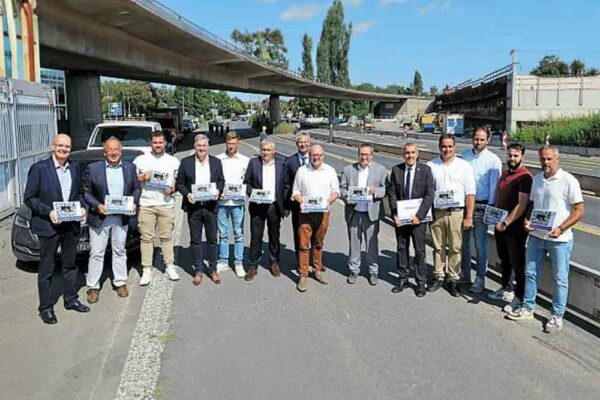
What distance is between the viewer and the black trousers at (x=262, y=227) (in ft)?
26.3

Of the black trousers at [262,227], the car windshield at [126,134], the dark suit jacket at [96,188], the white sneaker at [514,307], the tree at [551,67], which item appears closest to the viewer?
the white sneaker at [514,307]

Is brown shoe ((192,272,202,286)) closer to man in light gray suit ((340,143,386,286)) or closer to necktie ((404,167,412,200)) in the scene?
man in light gray suit ((340,143,386,286))

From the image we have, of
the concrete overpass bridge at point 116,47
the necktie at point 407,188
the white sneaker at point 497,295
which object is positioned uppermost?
the concrete overpass bridge at point 116,47

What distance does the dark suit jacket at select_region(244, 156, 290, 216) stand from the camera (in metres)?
7.89

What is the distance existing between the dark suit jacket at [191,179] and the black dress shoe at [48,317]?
7.15ft

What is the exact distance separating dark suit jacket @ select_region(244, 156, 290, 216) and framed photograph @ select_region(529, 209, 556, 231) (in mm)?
3303

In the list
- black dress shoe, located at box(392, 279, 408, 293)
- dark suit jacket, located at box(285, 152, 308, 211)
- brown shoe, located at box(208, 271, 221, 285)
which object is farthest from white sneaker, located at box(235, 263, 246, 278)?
black dress shoe, located at box(392, 279, 408, 293)

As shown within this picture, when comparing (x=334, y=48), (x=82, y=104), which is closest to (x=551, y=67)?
(x=334, y=48)

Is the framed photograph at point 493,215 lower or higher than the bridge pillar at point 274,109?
lower

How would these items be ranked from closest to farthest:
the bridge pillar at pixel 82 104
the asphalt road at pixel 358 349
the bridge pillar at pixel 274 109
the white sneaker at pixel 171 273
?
the asphalt road at pixel 358 349, the white sneaker at pixel 171 273, the bridge pillar at pixel 82 104, the bridge pillar at pixel 274 109

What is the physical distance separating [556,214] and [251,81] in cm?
5909

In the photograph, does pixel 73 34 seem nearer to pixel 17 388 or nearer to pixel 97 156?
pixel 97 156

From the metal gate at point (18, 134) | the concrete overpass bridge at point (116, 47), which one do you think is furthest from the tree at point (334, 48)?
the metal gate at point (18, 134)

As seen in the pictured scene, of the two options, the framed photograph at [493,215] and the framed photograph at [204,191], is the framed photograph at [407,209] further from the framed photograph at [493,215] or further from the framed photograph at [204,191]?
the framed photograph at [204,191]
